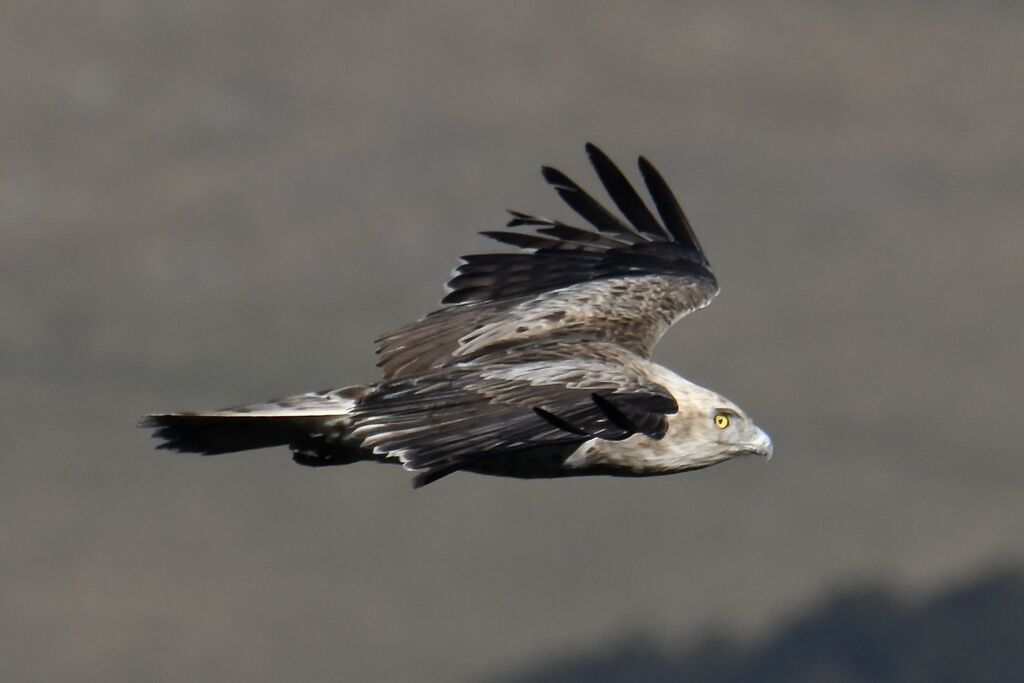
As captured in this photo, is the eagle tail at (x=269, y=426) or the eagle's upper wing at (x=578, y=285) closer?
the eagle tail at (x=269, y=426)

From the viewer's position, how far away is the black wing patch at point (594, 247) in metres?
20.1

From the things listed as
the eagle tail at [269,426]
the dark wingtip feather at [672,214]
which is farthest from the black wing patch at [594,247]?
the eagle tail at [269,426]

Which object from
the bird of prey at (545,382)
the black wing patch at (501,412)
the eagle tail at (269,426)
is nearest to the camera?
the black wing patch at (501,412)

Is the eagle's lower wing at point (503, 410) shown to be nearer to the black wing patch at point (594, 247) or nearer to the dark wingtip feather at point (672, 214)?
the black wing patch at point (594, 247)

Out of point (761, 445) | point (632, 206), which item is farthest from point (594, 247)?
point (761, 445)

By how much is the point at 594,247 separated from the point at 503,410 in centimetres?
572

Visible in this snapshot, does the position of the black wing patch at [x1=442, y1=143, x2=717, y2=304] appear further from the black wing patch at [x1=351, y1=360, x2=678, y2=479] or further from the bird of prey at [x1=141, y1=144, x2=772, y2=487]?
the black wing patch at [x1=351, y1=360, x2=678, y2=479]

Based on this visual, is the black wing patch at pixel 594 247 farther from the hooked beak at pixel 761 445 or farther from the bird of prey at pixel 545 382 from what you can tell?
the hooked beak at pixel 761 445

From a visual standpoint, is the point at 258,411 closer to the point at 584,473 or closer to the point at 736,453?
the point at 584,473

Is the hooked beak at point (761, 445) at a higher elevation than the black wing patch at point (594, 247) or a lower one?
lower

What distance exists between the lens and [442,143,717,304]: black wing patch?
790 inches

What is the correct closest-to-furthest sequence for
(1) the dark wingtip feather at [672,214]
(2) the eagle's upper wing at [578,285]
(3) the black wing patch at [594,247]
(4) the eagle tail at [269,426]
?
(4) the eagle tail at [269,426] < (2) the eagle's upper wing at [578,285] < (3) the black wing patch at [594,247] < (1) the dark wingtip feather at [672,214]

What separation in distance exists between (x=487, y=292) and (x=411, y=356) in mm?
1685

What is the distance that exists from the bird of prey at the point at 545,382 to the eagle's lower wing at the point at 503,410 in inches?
0.6
